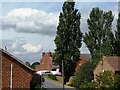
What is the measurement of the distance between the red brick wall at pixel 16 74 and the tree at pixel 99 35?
33031 mm

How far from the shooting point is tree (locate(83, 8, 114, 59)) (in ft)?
217

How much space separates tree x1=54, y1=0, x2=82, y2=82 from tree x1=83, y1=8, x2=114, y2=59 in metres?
2.49

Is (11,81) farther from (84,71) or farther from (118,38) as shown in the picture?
(118,38)

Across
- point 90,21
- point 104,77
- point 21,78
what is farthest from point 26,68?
point 90,21

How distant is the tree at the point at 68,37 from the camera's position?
66125 mm

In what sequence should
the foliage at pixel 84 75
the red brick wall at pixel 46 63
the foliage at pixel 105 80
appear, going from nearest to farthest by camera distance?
the foliage at pixel 105 80 < the foliage at pixel 84 75 < the red brick wall at pixel 46 63

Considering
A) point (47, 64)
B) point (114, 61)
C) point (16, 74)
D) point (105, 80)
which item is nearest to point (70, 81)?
point (114, 61)

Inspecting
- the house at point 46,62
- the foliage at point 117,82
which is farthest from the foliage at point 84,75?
the house at point 46,62

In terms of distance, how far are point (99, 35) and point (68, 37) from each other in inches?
233

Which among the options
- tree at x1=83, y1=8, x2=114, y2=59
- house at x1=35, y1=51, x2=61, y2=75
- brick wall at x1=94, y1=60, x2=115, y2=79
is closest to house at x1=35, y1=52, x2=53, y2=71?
house at x1=35, y1=51, x2=61, y2=75

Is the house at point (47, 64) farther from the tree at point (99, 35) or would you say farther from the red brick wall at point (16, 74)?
the red brick wall at point (16, 74)

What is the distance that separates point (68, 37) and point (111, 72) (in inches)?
728

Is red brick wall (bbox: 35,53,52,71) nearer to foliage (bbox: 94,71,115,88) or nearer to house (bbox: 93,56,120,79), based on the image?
house (bbox: 93,56,120,79)

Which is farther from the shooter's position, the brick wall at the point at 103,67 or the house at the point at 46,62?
the house at the point at 46,62
